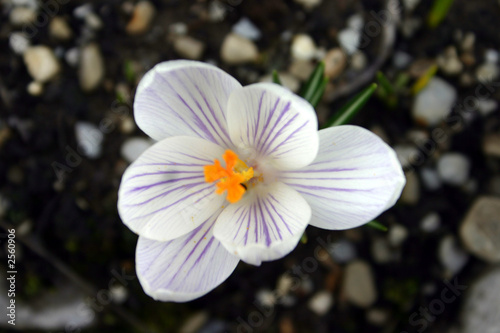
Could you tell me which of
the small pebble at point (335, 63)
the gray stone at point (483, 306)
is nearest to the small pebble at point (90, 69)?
the small pebble at point (335, 63)

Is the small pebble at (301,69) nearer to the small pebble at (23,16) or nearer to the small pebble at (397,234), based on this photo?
the small pebble at (397,234)

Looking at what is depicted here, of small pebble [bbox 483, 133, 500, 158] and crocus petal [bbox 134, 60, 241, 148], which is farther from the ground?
crocus petal [bbox 134, 60, 241, 148]

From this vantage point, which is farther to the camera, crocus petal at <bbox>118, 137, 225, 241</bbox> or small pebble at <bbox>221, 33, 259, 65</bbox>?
small pebble at <bbox>221, 33, 259, 65</bbox>

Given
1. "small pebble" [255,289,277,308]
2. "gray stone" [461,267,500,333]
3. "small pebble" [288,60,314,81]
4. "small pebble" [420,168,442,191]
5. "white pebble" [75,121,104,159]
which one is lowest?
"small pebble" [255,289,277,308]

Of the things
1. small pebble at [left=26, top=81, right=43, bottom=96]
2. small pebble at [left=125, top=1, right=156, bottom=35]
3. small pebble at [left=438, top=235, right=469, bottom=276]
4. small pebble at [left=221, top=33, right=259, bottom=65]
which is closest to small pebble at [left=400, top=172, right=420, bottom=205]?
small pebble at [left=438, top=235, right=469, bottom=276]

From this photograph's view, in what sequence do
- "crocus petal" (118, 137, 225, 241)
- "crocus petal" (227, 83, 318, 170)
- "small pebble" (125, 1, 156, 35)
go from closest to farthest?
1. "crocus petal" (227, 83, 318, 170)
2. "crocus petal" (118, 137, 225, 241)
3. "small pebble" (125, 1, 156, 35)

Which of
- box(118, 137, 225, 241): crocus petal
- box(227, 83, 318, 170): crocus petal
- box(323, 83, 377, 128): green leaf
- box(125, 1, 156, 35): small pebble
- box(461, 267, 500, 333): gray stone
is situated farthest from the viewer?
box(125, 1, 156, 35): small pebble

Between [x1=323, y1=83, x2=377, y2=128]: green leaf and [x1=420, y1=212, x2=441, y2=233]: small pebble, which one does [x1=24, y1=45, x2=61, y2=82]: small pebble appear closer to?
[x1=323, y1=83, x2=377, y2=128]: green leaf
